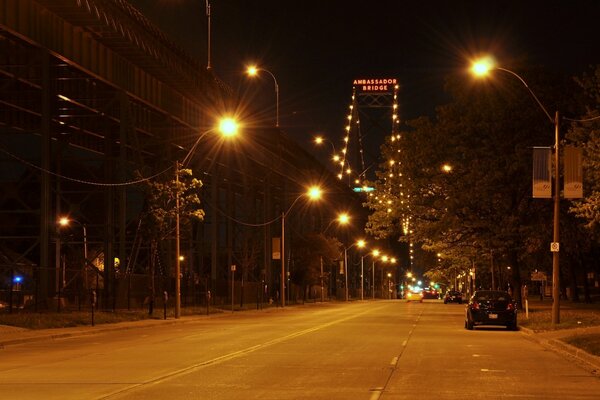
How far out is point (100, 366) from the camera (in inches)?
733

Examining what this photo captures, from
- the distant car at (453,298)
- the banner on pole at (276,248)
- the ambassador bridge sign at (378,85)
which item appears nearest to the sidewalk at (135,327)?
the banner on pole at (276,248)

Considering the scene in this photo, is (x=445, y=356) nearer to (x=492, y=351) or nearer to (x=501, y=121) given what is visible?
(x=492, y=351)

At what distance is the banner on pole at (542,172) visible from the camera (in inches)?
1211

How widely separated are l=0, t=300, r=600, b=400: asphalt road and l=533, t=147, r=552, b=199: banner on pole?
5.12 meters

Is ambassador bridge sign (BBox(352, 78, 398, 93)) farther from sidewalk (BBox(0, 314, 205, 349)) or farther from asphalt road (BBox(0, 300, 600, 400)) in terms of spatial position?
asphalt road (BBox(0, 300, 600, 400))

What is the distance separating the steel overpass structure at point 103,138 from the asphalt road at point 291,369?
15.1 m

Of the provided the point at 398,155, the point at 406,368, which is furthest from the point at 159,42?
the point at 406,368

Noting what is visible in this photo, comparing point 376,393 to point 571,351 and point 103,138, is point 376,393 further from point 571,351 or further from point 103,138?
point 103,138

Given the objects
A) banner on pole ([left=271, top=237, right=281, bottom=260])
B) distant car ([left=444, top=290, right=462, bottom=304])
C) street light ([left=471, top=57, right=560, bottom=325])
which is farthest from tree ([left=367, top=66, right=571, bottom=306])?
distant car ([left=444, top=290, right=462, bottom=304])

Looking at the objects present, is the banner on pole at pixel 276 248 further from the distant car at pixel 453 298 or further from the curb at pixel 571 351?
the curb at pixel 571 351

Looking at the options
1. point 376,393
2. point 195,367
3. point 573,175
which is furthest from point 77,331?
point 376,393

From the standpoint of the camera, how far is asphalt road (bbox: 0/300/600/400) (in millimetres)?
14070

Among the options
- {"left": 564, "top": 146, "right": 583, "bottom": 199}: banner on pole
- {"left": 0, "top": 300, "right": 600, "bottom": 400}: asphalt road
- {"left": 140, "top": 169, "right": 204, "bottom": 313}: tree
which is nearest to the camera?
{"left": 0, "top": 300, "right": 600, "bottom": 400}: asphalt road

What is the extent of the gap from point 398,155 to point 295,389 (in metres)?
36.7
